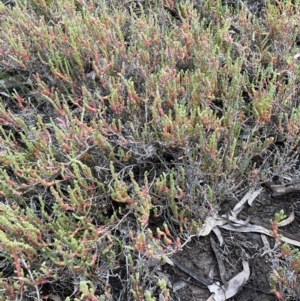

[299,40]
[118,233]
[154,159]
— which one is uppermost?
[299,40]

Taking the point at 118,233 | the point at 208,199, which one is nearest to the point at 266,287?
the point at 208,199

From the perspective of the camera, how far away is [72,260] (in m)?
1.78

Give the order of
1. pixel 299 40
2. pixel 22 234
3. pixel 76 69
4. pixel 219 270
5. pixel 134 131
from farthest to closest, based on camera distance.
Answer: pixel 299 40
pixel 76 69
pixel 134 131
pixel 219 270
pixel 22 234

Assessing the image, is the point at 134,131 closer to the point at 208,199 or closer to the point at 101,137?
the point at 101,137

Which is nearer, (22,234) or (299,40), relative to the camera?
(22,234)

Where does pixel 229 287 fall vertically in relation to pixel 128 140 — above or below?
below

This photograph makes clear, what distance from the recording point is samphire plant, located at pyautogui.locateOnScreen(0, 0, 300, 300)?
1889mm

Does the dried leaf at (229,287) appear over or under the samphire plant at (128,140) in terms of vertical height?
under

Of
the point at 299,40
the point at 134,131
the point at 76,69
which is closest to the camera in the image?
the point at 134,131

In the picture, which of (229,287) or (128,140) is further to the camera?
(128,140)

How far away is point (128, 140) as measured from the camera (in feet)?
7.27

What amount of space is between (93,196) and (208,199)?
60 cm

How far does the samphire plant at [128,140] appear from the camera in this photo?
6.20 feet

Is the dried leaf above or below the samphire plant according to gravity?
below
